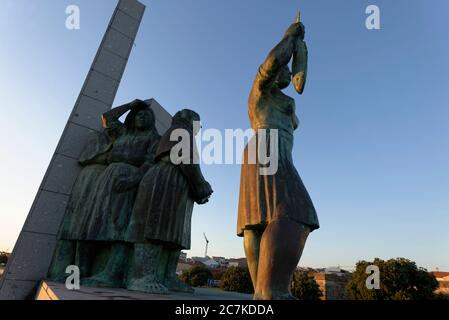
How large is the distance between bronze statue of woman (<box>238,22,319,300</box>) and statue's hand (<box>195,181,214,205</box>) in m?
1.53

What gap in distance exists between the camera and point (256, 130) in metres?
3.42

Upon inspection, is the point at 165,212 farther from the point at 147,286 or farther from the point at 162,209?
the point at 147,286

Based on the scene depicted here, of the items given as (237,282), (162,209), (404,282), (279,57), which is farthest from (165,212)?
(404,282)

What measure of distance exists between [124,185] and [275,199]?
2.75 m

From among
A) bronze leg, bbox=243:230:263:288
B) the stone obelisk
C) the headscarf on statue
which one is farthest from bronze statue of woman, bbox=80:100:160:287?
bronze leg, bbox=243:230:263:288

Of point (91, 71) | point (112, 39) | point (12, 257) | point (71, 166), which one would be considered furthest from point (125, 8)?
point (12, 257)

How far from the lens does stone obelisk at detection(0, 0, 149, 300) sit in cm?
456

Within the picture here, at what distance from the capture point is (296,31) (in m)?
3.33

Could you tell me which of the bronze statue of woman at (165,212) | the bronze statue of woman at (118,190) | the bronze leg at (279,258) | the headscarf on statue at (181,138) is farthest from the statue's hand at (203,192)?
the bronze leg at (279,258)

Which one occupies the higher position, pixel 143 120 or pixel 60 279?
pixel 143 120

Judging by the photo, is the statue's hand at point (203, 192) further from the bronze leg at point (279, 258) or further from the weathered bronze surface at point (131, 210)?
the bronze leg at point (279, 258)

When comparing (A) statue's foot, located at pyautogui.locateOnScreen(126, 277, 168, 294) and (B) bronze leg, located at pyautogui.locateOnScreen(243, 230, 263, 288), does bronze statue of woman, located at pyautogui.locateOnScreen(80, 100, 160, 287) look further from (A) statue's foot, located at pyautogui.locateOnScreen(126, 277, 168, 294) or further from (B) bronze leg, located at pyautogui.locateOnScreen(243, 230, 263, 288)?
(B) bronze leg, located at pyautogui.locateOnScreen(243, 230, 263, 288)

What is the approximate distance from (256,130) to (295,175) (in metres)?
0.68
